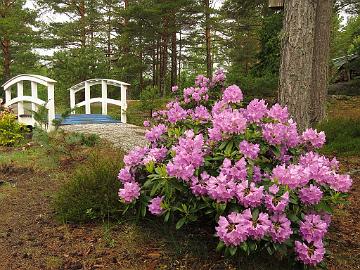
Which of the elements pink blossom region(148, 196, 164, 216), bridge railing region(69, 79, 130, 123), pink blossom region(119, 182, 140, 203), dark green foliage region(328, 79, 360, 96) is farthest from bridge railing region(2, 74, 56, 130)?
dark green foliage region(328, 79, 360, 96)

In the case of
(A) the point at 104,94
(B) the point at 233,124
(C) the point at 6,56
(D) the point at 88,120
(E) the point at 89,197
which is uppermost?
(C) the point at 6,56

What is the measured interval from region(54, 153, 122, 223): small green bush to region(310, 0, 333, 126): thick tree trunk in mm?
5218

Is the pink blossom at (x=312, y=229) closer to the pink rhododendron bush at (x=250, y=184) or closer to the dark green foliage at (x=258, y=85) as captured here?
the pink rhododendron bush at (x=250, y=184)

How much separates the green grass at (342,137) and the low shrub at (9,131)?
6012mm

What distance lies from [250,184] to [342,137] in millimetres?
4364

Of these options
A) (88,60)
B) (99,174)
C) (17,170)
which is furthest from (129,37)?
(99,174)

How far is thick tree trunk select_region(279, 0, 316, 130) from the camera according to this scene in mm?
4273

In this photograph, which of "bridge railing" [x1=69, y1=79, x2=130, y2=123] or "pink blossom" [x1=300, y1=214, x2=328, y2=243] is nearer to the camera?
"pink blossom" [x1=300, y1=214, x2=328, y2=243]

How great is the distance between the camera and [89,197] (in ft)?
11.0

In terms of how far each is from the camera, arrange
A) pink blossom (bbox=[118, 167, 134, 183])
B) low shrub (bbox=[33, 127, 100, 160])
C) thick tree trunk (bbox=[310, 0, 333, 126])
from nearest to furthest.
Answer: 1. pink blossom (bbox=[118, 167, 134, 183])
2. low shrub (bbox=[33, 127, 100, 160])
3. thick tree trunk (bbox=[310, 0, 333, 126])

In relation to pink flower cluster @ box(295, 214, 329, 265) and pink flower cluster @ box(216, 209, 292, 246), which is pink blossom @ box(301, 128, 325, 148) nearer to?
pink flower cluster @ box(295, 214, 329, 265)

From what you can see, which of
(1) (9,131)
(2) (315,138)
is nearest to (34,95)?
(1) (9,131)

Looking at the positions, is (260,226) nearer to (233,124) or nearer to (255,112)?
(233,124)

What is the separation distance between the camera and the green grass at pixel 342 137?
580 cm
